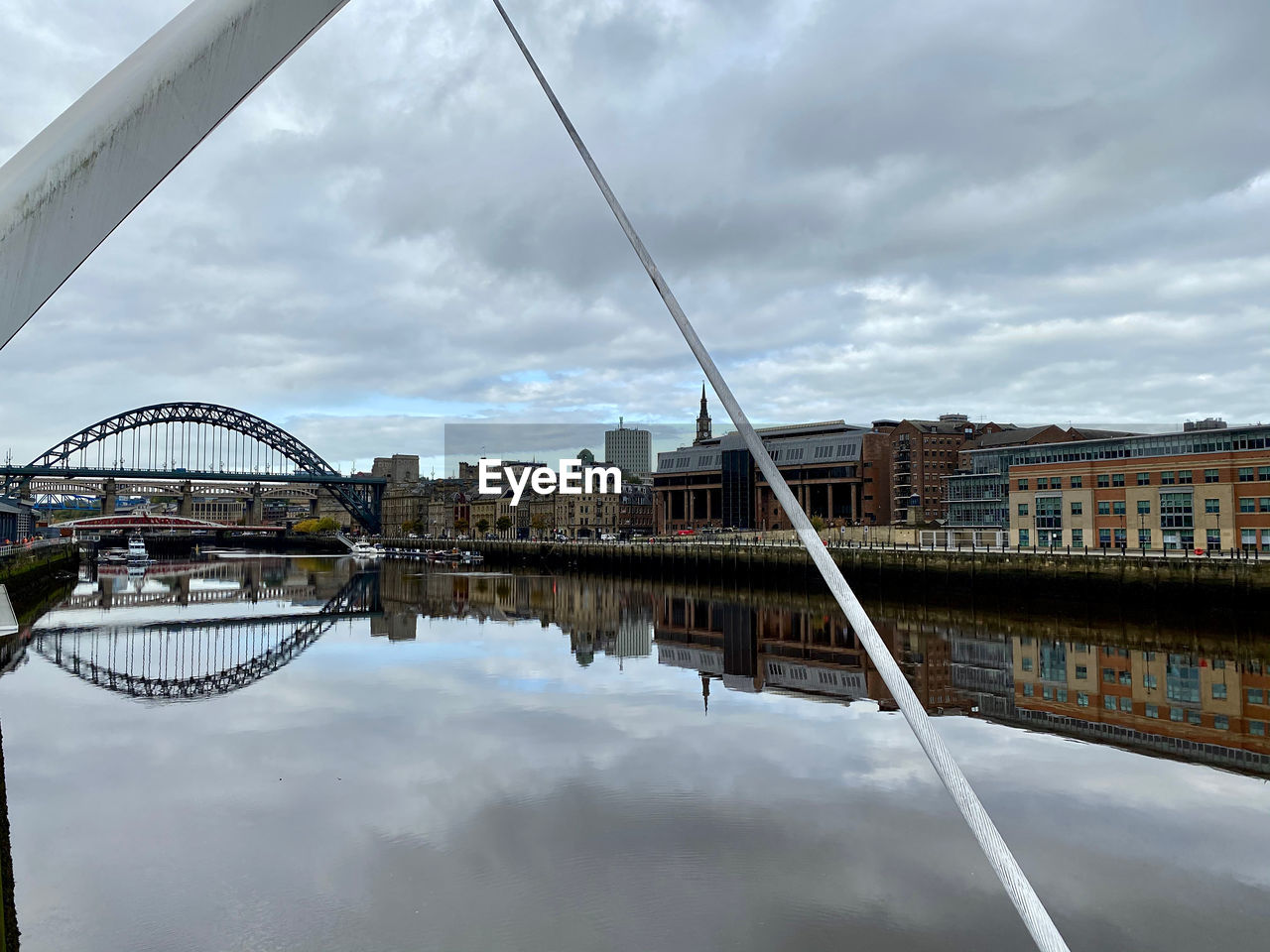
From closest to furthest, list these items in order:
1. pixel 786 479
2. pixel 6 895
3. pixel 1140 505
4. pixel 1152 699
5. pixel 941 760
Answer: pixel 941 760, pixel 6 895, pixel 1152 699, pixel 1140 505, pixel 786 479

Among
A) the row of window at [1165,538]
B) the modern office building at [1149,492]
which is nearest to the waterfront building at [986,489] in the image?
the modern office building at [1149,492]

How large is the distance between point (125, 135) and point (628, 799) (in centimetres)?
917

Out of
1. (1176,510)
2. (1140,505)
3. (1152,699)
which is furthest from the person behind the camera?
(1140,505)

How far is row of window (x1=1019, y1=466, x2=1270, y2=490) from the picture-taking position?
129 ft

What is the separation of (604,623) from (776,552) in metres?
18.3

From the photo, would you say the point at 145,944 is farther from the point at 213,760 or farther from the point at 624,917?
the point at 213,760

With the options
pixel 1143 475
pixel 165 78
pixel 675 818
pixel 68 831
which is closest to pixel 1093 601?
pixel 1143 475

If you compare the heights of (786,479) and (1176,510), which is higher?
(786,479)

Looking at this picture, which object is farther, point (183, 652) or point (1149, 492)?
point (1149, 492)

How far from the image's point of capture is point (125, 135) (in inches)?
105

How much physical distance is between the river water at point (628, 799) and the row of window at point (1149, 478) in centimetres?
2114

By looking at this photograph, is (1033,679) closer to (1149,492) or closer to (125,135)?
(125,135)

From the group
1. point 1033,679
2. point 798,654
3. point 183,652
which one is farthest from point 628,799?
point 183,652

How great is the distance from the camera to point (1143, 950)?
657 cm
